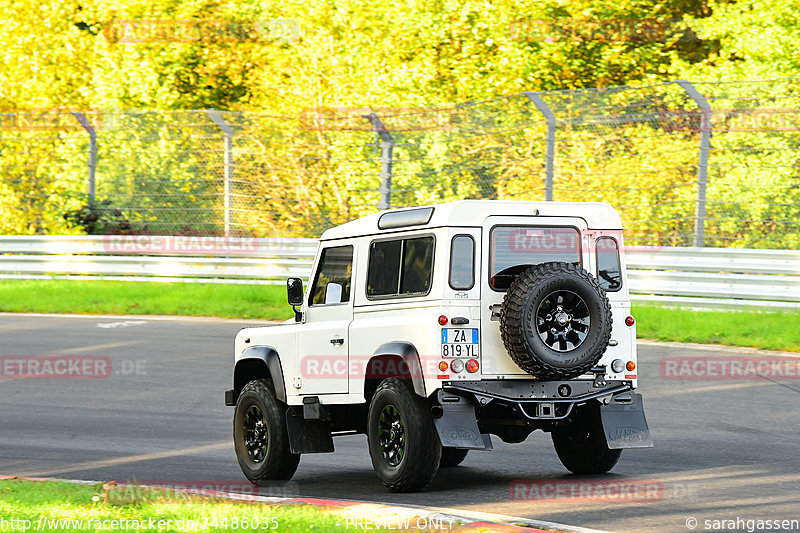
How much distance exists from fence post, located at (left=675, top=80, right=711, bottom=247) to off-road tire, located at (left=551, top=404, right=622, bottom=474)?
9.82m

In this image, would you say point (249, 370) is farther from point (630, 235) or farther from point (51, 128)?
point (51, 128)

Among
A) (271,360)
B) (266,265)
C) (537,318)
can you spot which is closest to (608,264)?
(537,318)

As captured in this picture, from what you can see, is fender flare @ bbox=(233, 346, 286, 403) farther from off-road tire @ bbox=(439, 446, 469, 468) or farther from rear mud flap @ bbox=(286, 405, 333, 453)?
off-road tire @ bbox=(439, 446, 469, 468)

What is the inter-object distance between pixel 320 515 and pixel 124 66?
28318 mm

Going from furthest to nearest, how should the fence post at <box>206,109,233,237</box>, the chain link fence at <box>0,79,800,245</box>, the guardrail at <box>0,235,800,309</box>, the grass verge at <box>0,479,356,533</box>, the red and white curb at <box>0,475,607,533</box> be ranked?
1. the fence post at <box>206,109,233,237</box>
2. the chain link fence at <box>0,79,800,245</box>
3. the guardrail at <box>0,235,800,309</box>
4. the red and white curb at <box>0,475,607,533</box>
5. the grass verge at <box>0,479,356,533</box>

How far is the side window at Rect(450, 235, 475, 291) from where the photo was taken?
8.84 m

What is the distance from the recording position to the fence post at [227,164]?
23.8m

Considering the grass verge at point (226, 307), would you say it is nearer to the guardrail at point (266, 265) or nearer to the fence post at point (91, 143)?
the guardrail at point (266, 265)

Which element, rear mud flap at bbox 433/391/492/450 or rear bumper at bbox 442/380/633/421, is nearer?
rear mud flap at bbox 433/391/492/450

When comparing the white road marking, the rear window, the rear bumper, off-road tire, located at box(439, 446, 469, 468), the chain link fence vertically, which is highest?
the chain link fence

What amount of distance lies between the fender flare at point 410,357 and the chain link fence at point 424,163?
11.0m

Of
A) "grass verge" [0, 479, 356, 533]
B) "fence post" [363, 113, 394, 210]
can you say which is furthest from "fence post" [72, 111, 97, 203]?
"grass verge" [0, 479, 356, 533]

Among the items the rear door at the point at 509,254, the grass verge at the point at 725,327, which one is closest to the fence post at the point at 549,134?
the grass verge at the point at 725,327

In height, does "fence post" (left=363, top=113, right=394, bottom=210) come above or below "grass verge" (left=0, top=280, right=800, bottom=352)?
above
